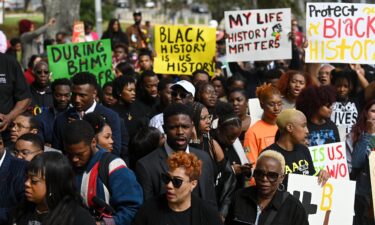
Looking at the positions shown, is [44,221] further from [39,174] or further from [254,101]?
[254,101]

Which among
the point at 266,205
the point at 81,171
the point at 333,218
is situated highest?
the point at 81,171

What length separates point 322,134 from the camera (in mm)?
9836

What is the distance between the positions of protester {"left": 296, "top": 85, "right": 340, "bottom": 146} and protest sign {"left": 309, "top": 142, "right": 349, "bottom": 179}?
0.26 metres

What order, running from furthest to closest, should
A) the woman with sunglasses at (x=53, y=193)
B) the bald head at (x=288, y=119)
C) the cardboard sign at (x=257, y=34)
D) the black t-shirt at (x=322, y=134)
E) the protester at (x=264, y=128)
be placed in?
the cardboard sign at (x=257, y=34) < the black t-shirt at (x=322, y=134) < the protester at (x=264, y=128) < the bald head at (x=288, y=119) < the woman with sunglasses at (x=53, y=193)

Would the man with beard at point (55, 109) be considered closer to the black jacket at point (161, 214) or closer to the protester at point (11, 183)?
the protester at point (11, 183)

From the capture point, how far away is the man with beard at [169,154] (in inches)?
286

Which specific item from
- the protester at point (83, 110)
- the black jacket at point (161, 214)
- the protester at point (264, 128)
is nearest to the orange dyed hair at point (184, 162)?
the black jacket at point (161, 214)

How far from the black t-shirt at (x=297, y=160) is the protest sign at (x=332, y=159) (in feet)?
2.27

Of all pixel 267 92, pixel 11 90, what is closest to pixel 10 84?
pixel 11 90

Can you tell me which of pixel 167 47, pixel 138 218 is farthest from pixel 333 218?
pixel 167 47

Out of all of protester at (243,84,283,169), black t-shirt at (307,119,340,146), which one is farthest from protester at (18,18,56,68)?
black t-shirt at (307,119,340,146)

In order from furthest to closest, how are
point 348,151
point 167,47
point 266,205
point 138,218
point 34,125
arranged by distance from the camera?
point 167,47, point 348,151, point 34,125, point 266,205, point 138,218

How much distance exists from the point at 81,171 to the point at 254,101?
505cm

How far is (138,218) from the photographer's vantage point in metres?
6.61
